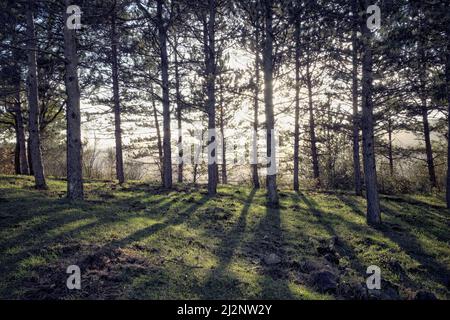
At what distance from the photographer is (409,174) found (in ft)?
74.4

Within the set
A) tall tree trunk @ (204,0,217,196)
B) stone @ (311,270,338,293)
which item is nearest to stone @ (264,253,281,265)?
stone @ (311,270,338,293)

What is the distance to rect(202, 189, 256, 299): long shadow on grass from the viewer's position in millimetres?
4638

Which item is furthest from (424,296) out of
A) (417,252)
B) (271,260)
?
(417,252)

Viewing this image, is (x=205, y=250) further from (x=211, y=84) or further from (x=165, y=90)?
(x=165, y=90)

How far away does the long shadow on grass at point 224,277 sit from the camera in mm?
4638

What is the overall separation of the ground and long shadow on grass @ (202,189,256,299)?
2 cm

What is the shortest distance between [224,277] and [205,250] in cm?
157

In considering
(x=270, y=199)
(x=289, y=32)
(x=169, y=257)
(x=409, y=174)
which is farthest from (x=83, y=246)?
(x=409, y=174)

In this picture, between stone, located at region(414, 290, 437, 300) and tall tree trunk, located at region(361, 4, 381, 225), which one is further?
tall tree trunk, located at region(361, 4, 381, 225)

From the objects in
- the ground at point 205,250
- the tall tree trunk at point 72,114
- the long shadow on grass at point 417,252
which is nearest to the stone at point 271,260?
the ground at point 205,250

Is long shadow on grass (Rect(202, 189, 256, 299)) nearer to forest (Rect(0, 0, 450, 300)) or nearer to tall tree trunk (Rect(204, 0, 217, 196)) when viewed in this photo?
forest (Rect(0, 0, 450, 300))

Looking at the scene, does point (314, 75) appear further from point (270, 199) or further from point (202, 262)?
point (202, 262)

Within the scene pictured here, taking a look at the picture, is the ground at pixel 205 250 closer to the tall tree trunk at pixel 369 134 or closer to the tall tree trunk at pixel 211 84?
the tall tree trunk at pixel 369 134
